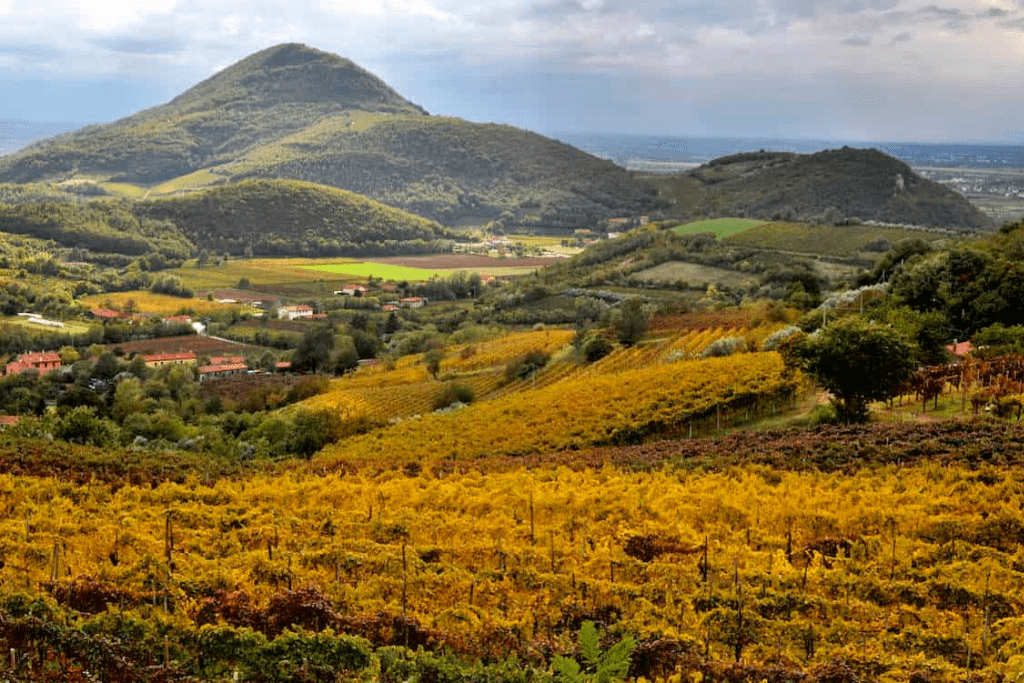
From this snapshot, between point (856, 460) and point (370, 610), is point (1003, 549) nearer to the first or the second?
point (856, 460)

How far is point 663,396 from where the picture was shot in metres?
30.9

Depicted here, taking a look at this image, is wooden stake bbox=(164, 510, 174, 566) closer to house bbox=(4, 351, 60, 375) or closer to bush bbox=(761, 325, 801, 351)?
bush bbox=(761, 325, 801, 351)

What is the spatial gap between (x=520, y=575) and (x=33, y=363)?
2487 inches

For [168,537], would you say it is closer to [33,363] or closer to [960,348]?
[960,348]

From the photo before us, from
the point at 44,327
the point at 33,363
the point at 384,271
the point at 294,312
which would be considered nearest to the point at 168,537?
the point at 33,363

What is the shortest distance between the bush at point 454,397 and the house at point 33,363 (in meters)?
34.8

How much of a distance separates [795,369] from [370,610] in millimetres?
21951

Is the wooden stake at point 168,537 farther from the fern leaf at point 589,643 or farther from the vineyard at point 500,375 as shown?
the vineyard at point 500,375

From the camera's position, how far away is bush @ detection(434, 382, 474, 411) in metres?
41.9

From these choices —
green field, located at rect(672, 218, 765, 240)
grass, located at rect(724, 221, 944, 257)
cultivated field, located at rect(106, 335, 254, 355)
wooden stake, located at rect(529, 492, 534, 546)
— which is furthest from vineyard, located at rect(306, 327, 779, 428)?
green field, located at rect(672, 218, 765, 240)

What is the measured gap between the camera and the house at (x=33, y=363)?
6395 centimetres

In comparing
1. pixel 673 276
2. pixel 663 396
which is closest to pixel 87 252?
pixel 673 276

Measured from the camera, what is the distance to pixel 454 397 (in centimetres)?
4203

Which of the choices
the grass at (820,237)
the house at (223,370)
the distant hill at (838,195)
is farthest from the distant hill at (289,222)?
the house at (223,370)
